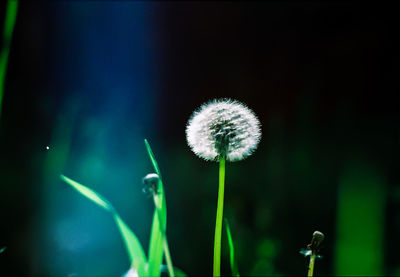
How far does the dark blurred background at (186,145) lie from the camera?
1.13 metres

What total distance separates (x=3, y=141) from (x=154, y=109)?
697 millimetres

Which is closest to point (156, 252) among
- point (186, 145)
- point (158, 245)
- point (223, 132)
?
point (158, 245)

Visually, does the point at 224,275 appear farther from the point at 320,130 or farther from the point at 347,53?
the point at 347,53

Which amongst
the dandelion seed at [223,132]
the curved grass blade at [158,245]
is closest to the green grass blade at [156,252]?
the curved grass blade at [158,245]

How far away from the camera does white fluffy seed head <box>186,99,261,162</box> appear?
0.84m

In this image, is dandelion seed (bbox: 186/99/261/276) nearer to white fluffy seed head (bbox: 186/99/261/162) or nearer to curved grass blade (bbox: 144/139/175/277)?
white fluffy seed head (bbox: 186/99/261/162)

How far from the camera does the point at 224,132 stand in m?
0.86

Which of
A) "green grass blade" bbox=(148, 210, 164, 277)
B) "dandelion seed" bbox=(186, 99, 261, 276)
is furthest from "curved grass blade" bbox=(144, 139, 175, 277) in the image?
"dandelion seed" bbox=(186, 99, 261, 276)

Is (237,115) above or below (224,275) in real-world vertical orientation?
above

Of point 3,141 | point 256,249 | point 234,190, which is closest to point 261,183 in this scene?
point 234,190

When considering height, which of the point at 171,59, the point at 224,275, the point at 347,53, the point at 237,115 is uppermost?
the point at 347,53

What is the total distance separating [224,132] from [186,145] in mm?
768

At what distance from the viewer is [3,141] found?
1077mm

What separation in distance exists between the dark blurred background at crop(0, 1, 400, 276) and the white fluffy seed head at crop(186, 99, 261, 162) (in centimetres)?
52
